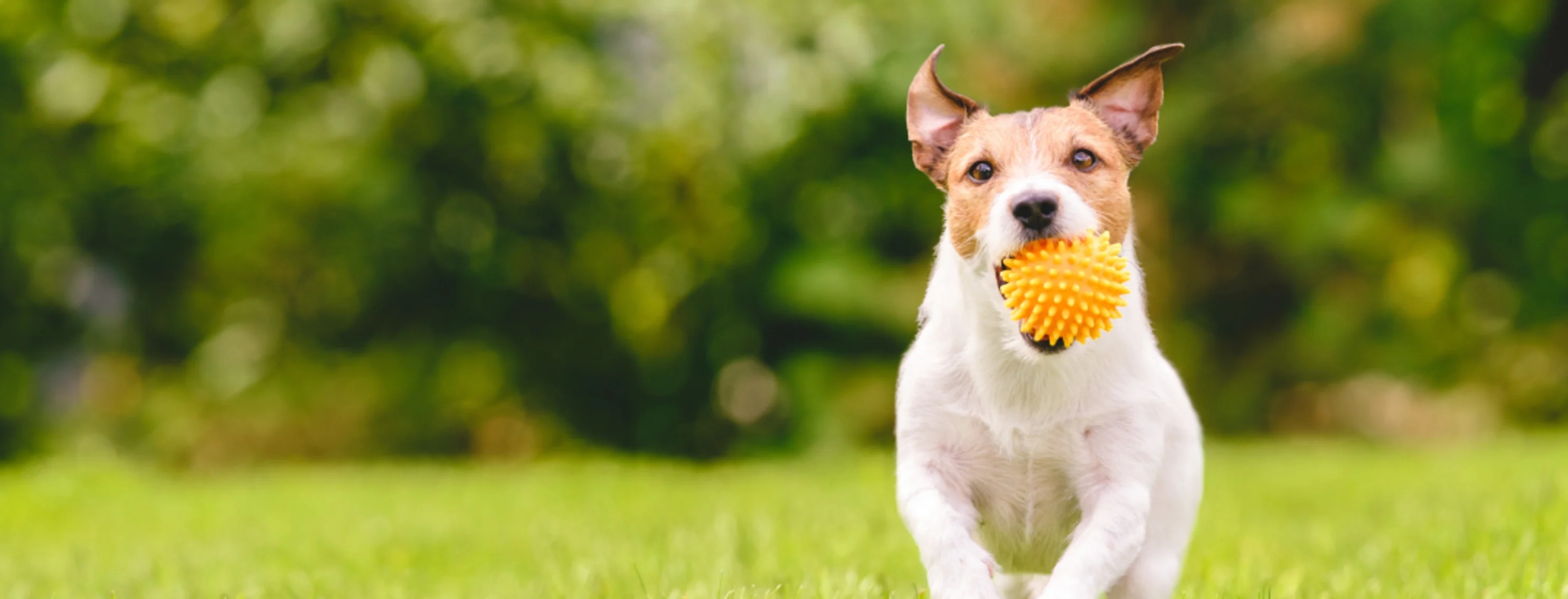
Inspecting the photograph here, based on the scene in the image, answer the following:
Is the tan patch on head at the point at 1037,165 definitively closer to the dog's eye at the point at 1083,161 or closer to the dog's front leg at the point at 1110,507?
the dog's eye at the point at 1083,161

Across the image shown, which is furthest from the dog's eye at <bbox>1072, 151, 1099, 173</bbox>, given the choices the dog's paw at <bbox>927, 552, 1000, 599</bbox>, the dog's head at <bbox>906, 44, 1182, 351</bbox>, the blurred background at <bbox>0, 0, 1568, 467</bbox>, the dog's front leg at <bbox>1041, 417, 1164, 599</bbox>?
the blurred background at <bbox>0, 0, 1568, 467</bbox>

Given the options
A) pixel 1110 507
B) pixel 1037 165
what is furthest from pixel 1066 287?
pixel 1110 507

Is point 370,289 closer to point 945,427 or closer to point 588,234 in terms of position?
point 588,234

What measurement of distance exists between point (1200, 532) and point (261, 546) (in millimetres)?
4015

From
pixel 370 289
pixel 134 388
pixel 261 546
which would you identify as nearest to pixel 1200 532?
pixel 261 546

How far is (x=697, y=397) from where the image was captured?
10945 millimetres

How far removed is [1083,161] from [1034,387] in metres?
0.49

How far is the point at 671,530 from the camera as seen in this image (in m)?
5.65

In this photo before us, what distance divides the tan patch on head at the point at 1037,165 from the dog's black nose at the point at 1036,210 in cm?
11

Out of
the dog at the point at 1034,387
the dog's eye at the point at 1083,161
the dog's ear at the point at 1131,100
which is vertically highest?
the dog's ear at the point at 1131,100

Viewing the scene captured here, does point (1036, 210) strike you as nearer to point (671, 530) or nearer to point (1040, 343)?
point (1040, 343)

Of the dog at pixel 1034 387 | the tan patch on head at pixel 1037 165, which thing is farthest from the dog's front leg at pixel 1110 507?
the tan patch on head at pixel 1037 165

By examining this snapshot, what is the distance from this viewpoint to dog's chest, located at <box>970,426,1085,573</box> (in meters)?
2.83

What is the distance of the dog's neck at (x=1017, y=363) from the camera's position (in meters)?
2.83
